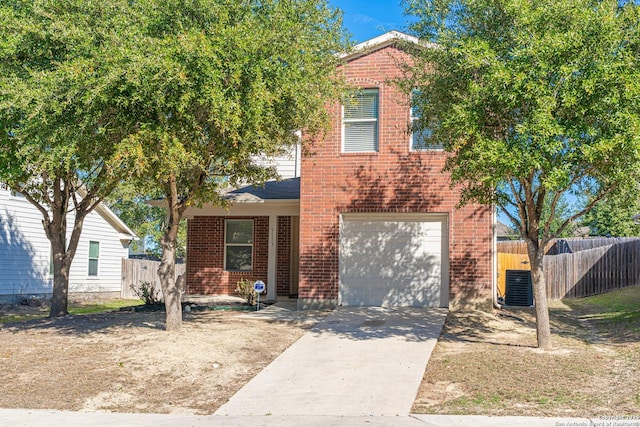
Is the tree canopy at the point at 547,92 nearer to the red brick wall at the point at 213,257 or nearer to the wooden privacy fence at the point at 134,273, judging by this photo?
the red brick wall at the point at 213,257

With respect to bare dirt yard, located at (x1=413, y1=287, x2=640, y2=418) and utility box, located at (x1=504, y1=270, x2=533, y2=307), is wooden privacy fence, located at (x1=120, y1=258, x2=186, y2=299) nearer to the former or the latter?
utility box, located at (x1=504, y1=270, x2=533, y2=307)

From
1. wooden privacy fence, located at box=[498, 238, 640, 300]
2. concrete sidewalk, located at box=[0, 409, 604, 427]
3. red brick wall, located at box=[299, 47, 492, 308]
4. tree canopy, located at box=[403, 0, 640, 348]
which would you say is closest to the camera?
concrete sidewalk, located at box=[0, 409, 604, 427]

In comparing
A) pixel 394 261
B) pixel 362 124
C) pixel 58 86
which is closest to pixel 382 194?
pixel 394 261

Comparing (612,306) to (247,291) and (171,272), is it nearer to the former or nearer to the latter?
(247,291)

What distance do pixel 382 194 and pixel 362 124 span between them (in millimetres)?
1862

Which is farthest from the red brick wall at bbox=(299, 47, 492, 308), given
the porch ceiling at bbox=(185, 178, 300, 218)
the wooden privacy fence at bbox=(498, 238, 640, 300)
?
the wooden privacy fence at bbox=(498, 238, 640, 300)

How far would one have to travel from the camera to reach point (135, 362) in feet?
32.6

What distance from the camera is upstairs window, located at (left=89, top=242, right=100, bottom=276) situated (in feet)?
88.2

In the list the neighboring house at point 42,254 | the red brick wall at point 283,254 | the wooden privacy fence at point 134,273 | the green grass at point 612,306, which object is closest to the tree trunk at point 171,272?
the red brick wall at point 283,254

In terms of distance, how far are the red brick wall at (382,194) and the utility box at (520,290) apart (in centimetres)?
357

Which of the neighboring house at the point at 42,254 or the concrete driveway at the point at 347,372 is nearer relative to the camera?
the concrete driveway at the point at 347,372

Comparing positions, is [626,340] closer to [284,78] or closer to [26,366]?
[284,78]

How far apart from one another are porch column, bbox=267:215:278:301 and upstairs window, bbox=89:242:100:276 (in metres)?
12.2

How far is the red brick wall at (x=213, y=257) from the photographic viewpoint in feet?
60.8
